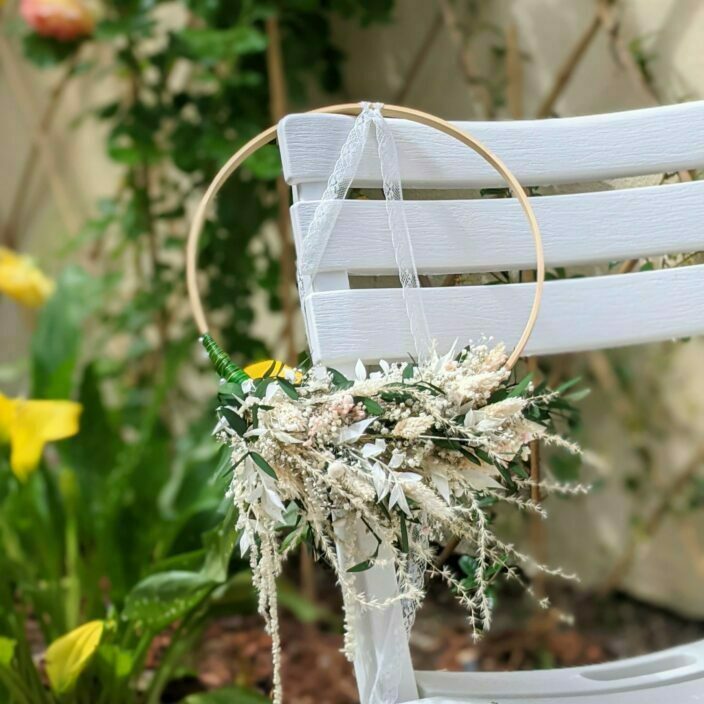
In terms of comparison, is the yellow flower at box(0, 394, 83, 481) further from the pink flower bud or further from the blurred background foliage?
the pink flower bud

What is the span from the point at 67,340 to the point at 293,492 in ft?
2.88

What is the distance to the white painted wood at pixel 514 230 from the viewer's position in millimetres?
703

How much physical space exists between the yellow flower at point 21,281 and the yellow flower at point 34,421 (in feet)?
1.80

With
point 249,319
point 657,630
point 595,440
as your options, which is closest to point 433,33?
point 249,319

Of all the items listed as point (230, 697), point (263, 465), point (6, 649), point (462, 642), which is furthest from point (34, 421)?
point (462, 642)

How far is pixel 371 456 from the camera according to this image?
595mm

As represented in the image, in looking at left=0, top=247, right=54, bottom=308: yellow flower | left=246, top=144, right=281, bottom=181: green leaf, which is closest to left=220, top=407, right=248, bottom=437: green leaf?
left=246, top=144, right=281, bottom=181: green leaf

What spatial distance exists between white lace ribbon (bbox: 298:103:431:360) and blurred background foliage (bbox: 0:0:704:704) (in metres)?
0.46

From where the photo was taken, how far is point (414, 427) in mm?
596

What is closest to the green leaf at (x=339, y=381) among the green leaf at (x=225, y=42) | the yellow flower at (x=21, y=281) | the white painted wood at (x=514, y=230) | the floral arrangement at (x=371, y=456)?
the floral arrangement at (x=371, y=456)

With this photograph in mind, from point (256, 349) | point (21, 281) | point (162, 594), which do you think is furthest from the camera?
point (256, 349)

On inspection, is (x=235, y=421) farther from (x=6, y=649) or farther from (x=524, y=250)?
(x=6, y=649)

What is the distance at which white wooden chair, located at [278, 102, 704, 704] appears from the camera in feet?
2.23

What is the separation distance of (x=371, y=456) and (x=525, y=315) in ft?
0.80
